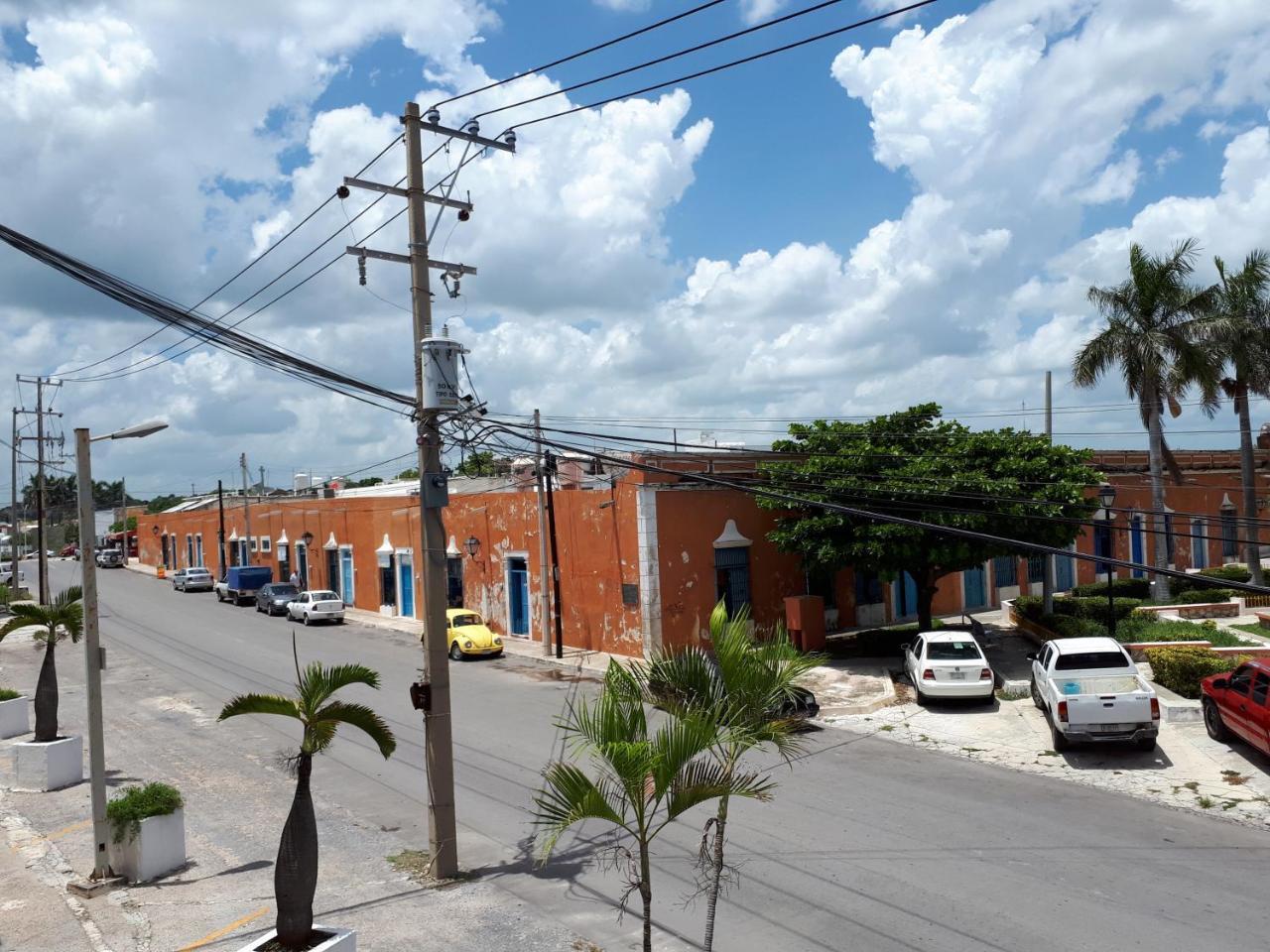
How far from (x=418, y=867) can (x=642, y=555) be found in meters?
15.1

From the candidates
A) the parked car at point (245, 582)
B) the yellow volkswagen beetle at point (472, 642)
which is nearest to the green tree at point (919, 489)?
the yellow volkswagen beetle at point (472, 642)

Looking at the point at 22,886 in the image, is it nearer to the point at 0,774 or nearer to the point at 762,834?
the point at 0,774

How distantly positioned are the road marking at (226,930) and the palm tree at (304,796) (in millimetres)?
1041

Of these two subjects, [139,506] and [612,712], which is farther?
[139,506]

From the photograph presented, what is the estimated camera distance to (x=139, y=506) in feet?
418

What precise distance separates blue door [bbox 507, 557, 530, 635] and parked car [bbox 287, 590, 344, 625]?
31.3ft

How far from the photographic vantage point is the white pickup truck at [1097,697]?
48.9 ft

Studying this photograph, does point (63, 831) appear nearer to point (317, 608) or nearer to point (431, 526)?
point (431, 526)

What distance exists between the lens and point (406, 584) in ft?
126

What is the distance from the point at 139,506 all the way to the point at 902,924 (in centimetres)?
13513

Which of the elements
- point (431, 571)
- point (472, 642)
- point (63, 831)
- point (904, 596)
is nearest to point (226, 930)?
point (431, 571)

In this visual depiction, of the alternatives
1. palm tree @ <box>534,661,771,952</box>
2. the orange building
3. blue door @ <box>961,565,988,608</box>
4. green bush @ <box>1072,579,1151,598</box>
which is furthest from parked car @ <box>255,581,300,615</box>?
palm tree @ <box>534,661,771,952</box>

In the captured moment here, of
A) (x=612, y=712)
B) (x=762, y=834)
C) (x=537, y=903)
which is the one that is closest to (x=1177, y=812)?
(x=762, y=834)

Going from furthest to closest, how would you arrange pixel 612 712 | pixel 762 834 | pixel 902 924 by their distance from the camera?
pixel 762 834
pixel 902 924
pixel 612 712
